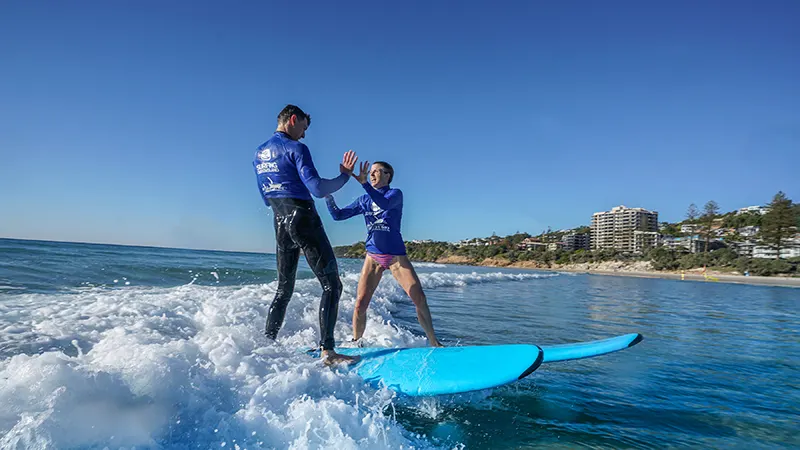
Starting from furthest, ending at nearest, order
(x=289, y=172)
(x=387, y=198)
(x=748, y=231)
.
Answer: (x=748, y=231), (x=387, y=198), (x=289, y=172)

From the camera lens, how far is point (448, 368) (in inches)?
129

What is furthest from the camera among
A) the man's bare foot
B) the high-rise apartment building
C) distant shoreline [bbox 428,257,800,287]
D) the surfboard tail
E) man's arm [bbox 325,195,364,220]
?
the high-rise apartment building

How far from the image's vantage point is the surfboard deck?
3.08 metres

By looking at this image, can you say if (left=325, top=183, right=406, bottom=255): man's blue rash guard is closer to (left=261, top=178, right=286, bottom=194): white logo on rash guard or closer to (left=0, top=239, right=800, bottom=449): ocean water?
(left=261, top=178, right=286, bottom=194): white logo on rash guard

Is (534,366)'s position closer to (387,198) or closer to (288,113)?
(387,198)

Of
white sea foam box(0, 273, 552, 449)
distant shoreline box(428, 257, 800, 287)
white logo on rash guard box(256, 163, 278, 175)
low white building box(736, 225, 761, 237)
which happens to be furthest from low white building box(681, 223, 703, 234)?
white sea foam box(0, 273, 552, 449)

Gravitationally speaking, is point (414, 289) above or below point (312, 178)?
below

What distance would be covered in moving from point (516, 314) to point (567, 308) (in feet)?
8.05

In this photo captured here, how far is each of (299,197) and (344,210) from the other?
1198 millimetres

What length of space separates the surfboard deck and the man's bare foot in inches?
2.1

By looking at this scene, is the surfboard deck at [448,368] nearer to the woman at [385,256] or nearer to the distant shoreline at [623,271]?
the woman at [385,256]

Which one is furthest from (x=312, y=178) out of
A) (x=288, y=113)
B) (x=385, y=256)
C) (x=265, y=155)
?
(x=385, y=256)

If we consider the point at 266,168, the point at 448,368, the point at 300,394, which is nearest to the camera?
the point at 300,394

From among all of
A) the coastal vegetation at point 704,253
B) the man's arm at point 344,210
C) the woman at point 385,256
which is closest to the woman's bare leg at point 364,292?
the woman at point 385,256
